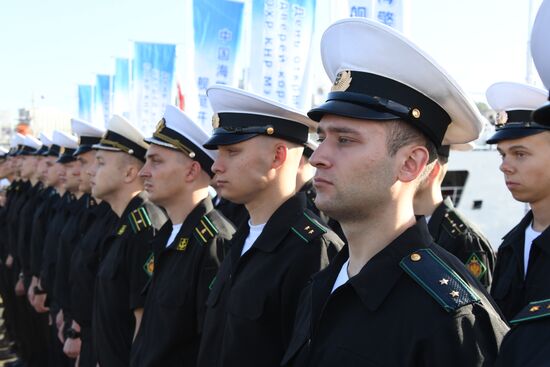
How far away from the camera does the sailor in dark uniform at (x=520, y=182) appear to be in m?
3.22

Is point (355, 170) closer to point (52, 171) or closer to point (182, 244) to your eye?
point (182, 244)

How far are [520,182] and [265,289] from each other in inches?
69.9

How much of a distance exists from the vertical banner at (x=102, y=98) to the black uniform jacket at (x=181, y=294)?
740 inches

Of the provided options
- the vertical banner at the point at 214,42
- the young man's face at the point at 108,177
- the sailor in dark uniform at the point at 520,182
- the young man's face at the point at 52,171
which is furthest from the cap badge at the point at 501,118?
the vertical banner at the point at 214,42

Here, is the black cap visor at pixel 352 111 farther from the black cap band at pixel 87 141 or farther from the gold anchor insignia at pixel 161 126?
the black cap band at pixel 87 141

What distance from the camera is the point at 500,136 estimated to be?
142 inches

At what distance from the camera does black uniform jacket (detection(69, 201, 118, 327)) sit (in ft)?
14.9

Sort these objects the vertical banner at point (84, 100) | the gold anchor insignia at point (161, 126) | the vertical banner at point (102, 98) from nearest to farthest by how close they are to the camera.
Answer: the gold anchor insignia at point (161, 126) → the vertical banner at point (102, 98) → the vertical banner at point (84, 100)

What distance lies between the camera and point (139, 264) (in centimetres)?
395

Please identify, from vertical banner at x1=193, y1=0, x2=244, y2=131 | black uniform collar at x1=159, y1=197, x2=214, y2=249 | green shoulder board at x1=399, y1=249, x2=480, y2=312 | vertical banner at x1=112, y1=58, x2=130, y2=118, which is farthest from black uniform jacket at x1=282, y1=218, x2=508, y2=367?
vertical banner at x1=112, y1=58, x2=130, y2=118

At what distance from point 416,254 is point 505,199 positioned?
15.7 m

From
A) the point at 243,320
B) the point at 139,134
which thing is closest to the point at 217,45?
the point at 139,134

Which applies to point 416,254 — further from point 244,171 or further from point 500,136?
point 500,136

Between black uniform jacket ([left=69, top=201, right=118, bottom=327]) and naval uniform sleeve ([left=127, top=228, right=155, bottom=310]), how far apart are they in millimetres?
471
